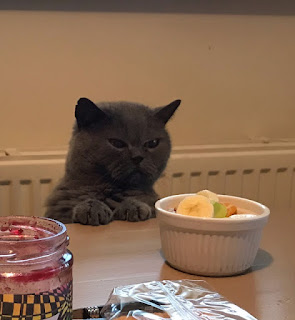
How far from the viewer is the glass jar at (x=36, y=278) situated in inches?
15.1

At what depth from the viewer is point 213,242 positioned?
737mm

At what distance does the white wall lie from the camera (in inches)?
62.6

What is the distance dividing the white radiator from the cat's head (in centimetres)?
33

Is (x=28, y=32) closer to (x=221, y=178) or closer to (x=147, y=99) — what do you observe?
(x=147, y=99)

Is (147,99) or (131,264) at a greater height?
(147,99)

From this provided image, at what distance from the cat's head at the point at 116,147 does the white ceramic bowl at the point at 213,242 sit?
34 cm

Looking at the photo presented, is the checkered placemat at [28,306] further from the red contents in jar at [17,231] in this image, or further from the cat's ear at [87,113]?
the cat's ear at [87,113]

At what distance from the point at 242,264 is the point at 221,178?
926mm

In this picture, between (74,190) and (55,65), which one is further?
(55,65)

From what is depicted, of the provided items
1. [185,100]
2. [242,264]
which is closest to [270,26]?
[185,100]

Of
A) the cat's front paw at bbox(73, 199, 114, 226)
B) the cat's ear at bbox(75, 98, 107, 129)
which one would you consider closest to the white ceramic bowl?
the cat's front paw at bbox(73, 199, 114, 226)

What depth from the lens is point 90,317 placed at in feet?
1.88

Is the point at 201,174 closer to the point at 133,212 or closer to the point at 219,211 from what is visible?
the point at 133,212

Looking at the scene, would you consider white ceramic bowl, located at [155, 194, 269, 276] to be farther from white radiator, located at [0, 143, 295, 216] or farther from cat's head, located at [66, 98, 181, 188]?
white radiator, located at [0, 143, 295, 216]
